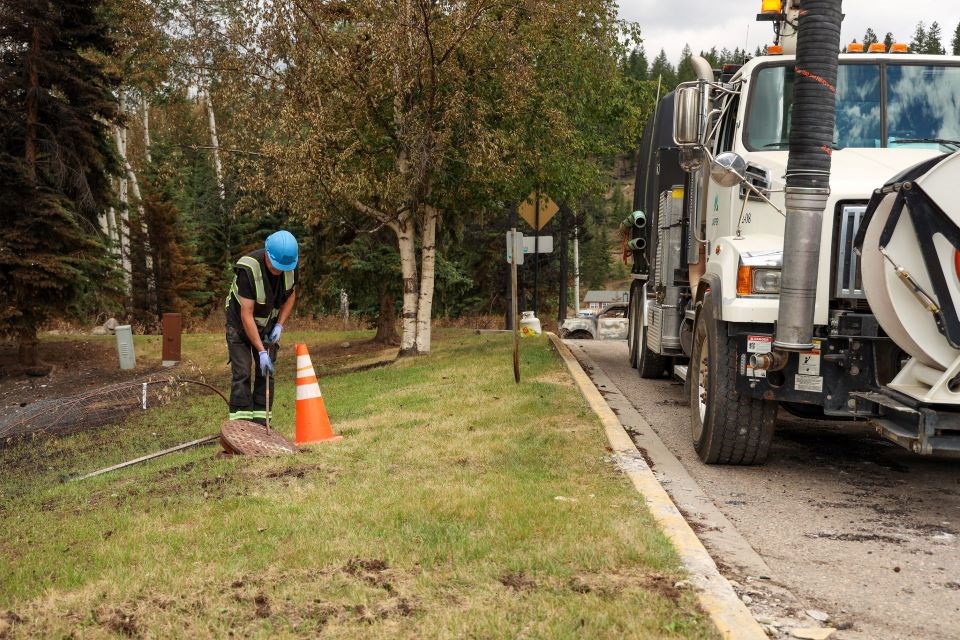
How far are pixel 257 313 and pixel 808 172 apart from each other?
467 cm

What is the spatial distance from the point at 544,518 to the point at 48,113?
18.1 metres

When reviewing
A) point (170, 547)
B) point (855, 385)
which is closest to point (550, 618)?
point (170, 547)

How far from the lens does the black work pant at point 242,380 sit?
8109 millimetres

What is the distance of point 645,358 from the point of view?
40.6 ft

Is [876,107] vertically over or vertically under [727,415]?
over

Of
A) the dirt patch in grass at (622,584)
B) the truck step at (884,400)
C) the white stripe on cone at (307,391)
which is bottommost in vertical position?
the dirt patch in grass at (622,584)

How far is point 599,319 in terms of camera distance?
26.2 meters

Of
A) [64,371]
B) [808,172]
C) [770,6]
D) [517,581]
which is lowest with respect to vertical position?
[64,371]

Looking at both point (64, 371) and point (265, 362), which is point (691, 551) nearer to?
point (265, 362)

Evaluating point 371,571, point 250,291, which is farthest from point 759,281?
point 250,291

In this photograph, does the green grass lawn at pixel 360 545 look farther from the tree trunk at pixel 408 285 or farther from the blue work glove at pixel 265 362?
the tree trunk at pixel 408 285

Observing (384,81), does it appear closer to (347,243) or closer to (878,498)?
(347,243)

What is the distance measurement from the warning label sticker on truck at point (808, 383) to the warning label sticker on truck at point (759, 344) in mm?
262

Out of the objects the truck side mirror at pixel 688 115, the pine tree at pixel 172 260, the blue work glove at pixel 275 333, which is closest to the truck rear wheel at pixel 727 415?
the truck side mirror at pixel 688 115
